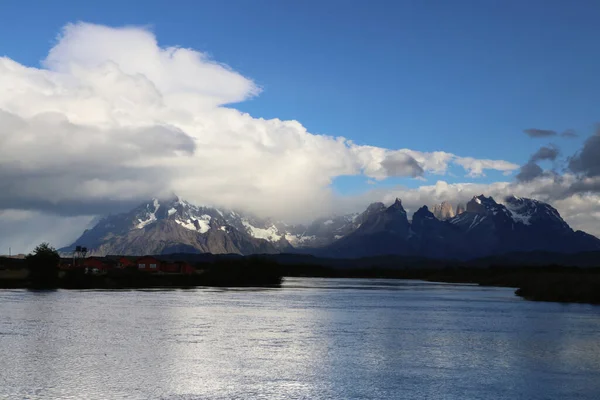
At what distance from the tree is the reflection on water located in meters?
76.9

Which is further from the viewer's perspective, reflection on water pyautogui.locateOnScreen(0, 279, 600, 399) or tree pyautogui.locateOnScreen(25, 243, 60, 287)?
tree pyautogui.locateOnScreen(25, 243, 60, 287)

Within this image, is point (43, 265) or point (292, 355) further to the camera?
point (43, 265)

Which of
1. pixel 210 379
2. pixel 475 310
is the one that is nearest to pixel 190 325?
pixel 210 379

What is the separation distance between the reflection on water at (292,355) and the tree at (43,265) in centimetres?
7691

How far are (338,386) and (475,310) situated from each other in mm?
69803

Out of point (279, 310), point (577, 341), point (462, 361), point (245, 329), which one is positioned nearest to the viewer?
point (462, 361)

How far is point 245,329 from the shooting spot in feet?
239

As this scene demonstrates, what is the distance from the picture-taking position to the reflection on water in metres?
41.6

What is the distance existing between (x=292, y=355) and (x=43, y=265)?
13114 cm

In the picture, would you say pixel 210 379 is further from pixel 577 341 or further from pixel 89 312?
pixel 89 312

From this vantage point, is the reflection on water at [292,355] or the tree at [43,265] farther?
the tree at [43,265]

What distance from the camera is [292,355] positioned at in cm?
5456

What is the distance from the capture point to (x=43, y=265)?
555 feet

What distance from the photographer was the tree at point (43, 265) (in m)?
168
